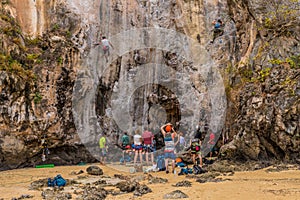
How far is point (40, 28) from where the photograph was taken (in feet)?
45.8

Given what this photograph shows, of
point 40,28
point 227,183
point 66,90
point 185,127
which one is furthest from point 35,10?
point 227,183

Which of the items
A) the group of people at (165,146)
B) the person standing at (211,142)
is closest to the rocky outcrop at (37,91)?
the group of people at (165,146)

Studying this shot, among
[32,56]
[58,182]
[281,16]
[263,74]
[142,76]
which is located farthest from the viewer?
[142,76]

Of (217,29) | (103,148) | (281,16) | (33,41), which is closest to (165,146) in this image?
(103,148)

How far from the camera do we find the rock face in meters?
9.93

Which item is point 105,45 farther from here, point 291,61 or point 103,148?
point 291,61

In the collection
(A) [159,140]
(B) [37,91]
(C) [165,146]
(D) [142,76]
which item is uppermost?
(D) [142,76]

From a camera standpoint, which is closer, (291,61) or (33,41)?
(291,61)

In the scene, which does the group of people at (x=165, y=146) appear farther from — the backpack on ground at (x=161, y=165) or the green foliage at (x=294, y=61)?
the green foliage at (x=294, y=61)

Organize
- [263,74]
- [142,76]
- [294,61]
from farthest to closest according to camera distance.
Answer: [142,76]
[263,74]
[294,61]

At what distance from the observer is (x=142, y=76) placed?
52.6 ft

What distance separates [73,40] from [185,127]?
23.3 feet

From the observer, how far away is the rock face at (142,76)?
9.93 m

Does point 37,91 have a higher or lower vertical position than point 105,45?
lower
